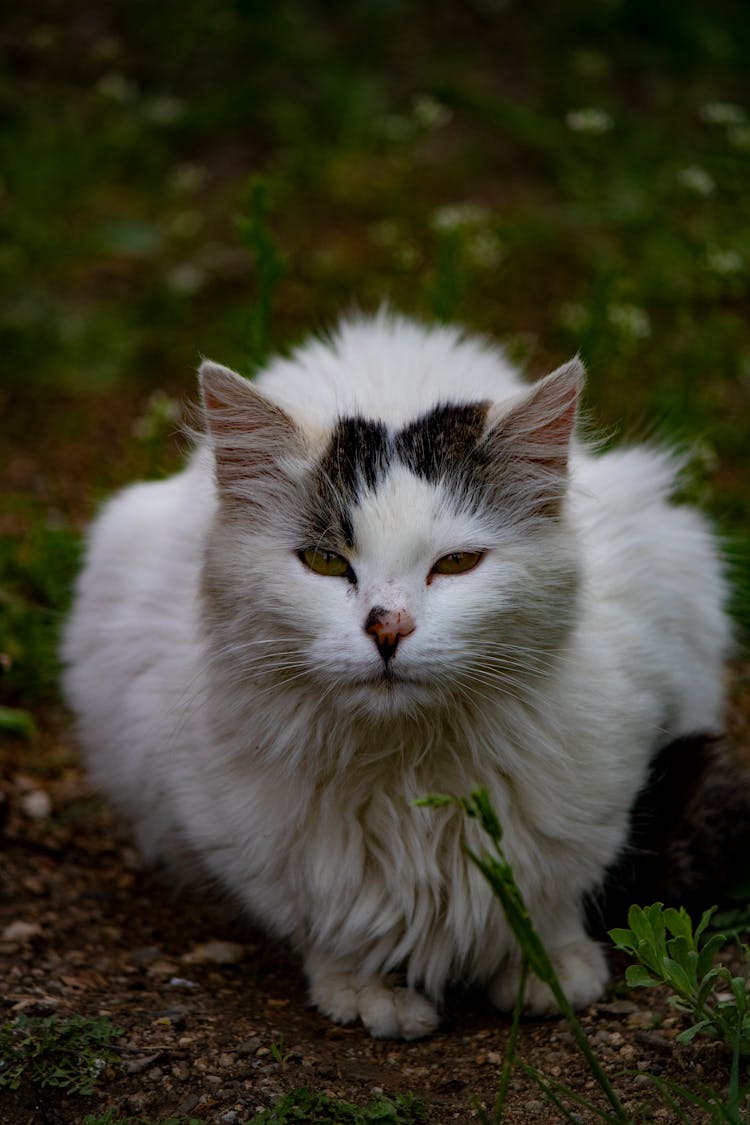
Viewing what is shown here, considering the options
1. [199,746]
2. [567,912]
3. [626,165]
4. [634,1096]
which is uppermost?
[626,165]

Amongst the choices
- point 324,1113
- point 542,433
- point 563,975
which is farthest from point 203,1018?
point 542,433

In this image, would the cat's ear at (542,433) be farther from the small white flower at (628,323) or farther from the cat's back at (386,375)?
the small white flower at (628,323)

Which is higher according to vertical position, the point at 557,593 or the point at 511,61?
the point at 511,61

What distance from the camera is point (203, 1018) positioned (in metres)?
2.41

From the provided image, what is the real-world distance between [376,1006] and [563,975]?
0.38m

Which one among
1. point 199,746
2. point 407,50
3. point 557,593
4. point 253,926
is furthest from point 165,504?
point 407,50

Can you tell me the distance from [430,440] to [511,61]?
210 inches

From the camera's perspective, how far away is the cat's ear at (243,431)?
7.52 feet

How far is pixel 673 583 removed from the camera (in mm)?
2930

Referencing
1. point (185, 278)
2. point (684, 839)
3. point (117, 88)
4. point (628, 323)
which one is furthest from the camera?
point (117, 88)

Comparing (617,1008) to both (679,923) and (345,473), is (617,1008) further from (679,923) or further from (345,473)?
(345,473)

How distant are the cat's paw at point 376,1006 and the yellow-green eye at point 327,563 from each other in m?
0.92

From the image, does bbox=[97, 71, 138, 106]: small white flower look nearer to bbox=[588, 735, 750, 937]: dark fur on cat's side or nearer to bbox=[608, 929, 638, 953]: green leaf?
bbox=[588, 735, 750, 937]: dark fur on cat's side

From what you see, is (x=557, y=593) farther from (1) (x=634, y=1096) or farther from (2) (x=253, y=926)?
(2) (x=253, y=926)
